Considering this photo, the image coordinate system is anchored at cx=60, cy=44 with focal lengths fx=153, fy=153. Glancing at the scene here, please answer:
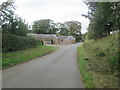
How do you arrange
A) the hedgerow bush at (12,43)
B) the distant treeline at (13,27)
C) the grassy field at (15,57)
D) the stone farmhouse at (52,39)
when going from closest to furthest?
the grassy field at (15,57) < the hedgerow bush at (12,43) < the distant treeline at (13,27) < the stone farmhouse at (52,39)

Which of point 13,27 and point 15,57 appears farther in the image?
point 13,27

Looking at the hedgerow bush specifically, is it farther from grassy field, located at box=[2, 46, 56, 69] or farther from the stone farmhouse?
the stone farmhouse

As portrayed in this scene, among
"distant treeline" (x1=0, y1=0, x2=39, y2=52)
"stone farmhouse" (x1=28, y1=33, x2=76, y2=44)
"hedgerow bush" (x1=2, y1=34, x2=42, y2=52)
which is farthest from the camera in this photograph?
"stone farmhouse" (x1=28, y1=33, x2=76, y2=44)

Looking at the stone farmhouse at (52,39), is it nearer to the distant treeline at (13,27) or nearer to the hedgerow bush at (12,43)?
the distant treeline at (13,27)

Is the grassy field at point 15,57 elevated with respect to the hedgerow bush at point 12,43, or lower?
lower

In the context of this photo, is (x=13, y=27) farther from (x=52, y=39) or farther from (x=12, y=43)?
(x=52, y=39)

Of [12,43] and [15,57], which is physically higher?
[12,43]

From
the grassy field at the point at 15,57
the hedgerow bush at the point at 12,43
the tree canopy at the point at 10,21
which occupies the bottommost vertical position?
the grassy field at the point at 15,57

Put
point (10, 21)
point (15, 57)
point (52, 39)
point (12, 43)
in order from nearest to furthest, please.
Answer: point (15, 57) → point (12, 43) → point (10, 21) → point (52, 39)

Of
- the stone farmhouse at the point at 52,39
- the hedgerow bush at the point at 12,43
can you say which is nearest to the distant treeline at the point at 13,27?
the hedgerow bush at the point at 12,43

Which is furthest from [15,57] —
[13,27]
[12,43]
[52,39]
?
[52,39]

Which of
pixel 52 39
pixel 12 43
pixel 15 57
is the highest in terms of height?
pixel 52 39

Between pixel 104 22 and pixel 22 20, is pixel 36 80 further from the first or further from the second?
pixel 22 20

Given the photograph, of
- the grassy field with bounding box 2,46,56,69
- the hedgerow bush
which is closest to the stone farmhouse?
the hedgerow bush
